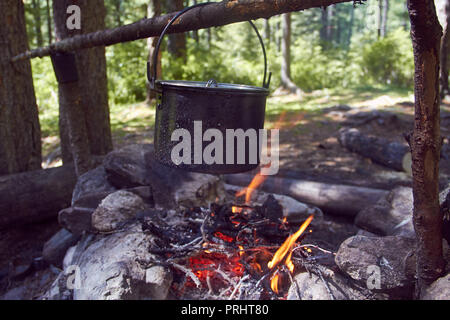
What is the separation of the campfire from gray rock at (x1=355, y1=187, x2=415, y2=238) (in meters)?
0.90

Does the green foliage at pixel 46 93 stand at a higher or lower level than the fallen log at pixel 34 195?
higher

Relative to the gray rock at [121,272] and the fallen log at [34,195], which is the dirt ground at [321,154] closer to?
the fallen log at [34,195]

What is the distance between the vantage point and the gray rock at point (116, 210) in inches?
115

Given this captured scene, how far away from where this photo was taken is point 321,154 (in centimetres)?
637

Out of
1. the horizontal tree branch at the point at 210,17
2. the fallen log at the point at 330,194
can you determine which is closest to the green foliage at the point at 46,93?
the fallen log at the point at 330,194

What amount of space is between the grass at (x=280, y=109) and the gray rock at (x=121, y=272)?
532 cm

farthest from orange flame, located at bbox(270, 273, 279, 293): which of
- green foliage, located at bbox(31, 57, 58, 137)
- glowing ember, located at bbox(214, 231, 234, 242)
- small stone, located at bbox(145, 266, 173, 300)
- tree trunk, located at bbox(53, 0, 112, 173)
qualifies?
green foliage, located at bbox(31, 57, 58, 137)

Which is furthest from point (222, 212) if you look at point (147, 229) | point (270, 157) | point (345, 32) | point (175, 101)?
point (345, 32)

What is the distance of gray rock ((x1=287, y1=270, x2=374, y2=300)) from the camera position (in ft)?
6.62

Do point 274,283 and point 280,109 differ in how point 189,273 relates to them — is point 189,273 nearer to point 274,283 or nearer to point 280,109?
point 274,283

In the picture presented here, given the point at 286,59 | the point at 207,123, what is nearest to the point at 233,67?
the point at 286,59

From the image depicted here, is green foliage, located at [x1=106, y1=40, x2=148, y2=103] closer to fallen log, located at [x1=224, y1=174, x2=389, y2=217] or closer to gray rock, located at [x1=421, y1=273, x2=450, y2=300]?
fallen log, located at [x1=224, y1=174, x2=389, y2=217]

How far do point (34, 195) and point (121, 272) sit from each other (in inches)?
90.2

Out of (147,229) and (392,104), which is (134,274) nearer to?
(147,229)
